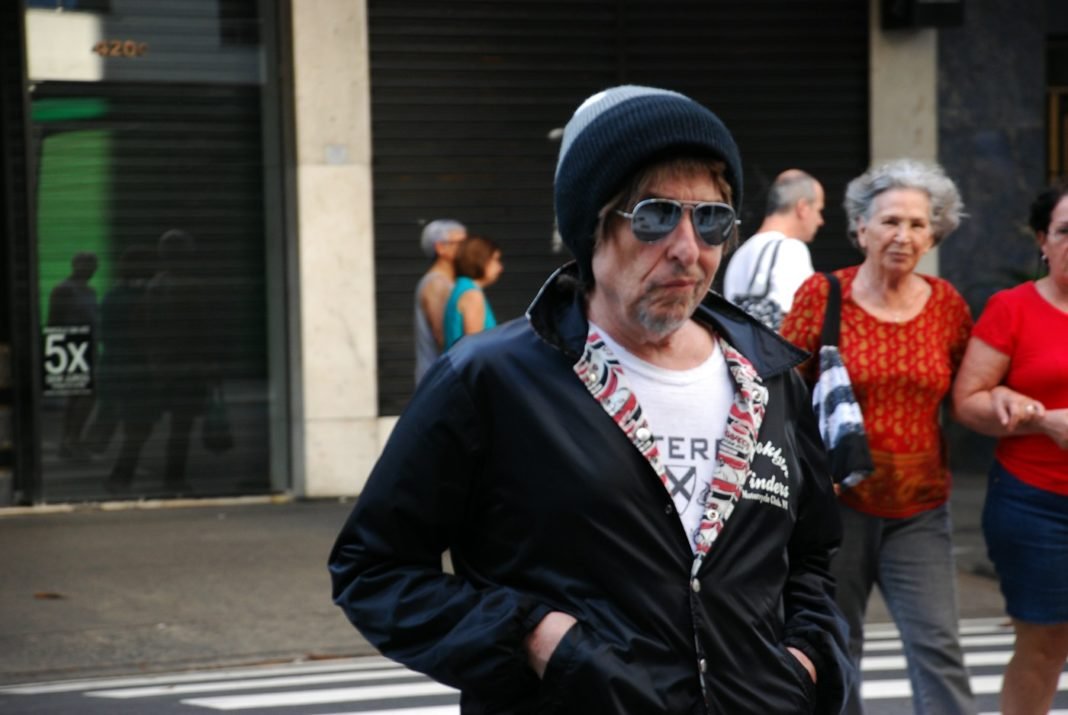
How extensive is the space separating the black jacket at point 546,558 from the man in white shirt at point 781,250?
422 centimetres

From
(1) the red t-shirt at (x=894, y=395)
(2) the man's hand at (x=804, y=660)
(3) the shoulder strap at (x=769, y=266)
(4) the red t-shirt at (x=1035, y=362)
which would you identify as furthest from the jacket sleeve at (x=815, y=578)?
(3) the shoulder strap at (x=769, y=266)

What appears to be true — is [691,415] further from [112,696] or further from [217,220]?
[217,220]

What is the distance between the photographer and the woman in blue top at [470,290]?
10.3 metres

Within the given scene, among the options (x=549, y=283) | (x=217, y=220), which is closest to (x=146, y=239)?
(x=217, y=220)

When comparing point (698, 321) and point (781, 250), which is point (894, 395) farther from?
point (698, 321)

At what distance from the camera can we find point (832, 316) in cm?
547

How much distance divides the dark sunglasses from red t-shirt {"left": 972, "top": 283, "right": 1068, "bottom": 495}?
296 centimetres

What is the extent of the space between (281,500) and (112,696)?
17.6 ft

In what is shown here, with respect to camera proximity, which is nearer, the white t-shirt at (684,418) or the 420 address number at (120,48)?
the white t-shirt at (684,418)

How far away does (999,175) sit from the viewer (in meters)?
13.9

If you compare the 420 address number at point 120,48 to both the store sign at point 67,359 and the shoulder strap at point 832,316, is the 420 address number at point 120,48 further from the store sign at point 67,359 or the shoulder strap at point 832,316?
the shoulder strap at point 832,316

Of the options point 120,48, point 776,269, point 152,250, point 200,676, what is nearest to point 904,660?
point 776,269

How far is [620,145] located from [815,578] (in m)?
0.85

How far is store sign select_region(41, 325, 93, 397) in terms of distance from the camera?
12.1 metres
